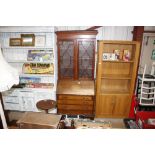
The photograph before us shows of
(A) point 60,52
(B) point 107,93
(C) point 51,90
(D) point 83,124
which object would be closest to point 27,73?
(C) point 51,90

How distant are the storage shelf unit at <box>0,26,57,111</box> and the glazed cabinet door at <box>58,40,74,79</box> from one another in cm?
16

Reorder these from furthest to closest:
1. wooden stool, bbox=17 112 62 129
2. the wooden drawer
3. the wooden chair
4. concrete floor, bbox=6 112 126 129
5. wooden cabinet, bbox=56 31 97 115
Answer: the wooden drawer < wooden cabinet, bbox=56 31 97 115 < concrete floor, bbox=6 112 126 129 < the wooden chair < wooden stool, bbox=17 112 62 129

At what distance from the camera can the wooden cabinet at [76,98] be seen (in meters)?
3.22

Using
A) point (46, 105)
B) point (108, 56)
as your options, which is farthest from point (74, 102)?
point (108, 56)

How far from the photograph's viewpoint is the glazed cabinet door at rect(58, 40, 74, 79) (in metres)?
3.25

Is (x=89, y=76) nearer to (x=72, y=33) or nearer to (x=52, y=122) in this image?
(x=72, y=33)

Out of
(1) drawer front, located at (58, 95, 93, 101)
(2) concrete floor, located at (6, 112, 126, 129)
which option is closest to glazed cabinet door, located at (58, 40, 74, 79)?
(1) drawer front, located at (58, 95, 93, 101)

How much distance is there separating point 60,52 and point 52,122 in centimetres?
222

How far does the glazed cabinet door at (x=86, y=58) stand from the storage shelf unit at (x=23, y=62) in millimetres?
568

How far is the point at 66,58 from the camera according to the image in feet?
11.0

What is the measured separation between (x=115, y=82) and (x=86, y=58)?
910mm

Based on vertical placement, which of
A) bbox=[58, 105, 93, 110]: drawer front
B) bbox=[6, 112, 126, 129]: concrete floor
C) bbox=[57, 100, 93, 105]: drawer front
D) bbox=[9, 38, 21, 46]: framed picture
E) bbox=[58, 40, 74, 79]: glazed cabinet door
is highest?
bbox=[9, 38, 21, 46]: framed picture

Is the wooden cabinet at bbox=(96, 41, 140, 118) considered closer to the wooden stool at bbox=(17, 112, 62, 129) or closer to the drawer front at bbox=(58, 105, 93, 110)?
the drawer front at bbox=(58, 105, 93, 110)

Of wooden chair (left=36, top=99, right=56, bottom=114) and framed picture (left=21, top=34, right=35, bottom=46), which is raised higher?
framed picture (left=21, top=34, right=35, bottom=46)
